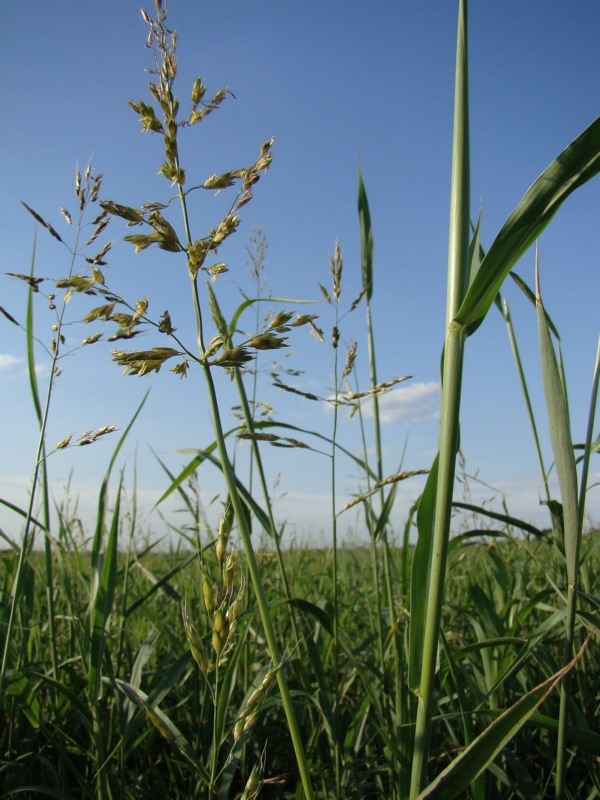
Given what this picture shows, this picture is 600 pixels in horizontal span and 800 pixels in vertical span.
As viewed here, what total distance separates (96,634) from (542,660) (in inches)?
43.6

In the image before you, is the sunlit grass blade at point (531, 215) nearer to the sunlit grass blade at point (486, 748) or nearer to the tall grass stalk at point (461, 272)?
the tall grass stalk at point (461, 272)

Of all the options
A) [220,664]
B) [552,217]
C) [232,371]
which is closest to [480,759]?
[220,664]

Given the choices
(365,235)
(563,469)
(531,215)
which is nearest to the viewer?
(531,215)

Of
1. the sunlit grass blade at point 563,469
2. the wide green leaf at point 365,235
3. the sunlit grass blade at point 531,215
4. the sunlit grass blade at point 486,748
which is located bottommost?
the sunlit grass blade at point 486,748

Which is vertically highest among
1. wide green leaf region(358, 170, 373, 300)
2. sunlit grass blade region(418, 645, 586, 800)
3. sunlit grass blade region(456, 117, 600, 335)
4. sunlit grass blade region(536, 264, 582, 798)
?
wide green leaf region(358, 170, 373, 300)

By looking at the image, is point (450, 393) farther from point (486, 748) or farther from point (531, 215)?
point (486, 748)

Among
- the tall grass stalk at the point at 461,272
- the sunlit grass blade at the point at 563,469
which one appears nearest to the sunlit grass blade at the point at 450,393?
the tall grass stalk at the point at 461,272

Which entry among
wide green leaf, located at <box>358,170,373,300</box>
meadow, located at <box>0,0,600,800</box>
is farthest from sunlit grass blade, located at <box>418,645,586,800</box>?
wide green leaf, located at <box>358,170,373,300</box>

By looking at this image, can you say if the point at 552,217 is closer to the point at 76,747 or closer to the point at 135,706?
the point at 135,706

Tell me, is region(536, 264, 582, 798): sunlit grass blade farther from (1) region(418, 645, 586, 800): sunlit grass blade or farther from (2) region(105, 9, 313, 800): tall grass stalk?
(2) region(105, 9, 313, 800): tall grass stalk

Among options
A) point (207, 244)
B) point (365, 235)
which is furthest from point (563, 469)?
point (365, 235)

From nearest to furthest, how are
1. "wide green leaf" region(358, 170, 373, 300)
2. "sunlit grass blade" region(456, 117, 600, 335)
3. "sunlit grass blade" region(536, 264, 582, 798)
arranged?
"sunlit grass blade" region(456, 117, 600, 335) → "sunlit grass blade" region(536, 264, 582, 798) → "wide green leaf" region(358, 170, 373, 300)

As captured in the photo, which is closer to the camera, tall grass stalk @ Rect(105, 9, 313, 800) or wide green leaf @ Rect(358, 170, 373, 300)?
tall grass stalk @ Rect(105, 9, 313, 800)

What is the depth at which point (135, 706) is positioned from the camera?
1.48 m
